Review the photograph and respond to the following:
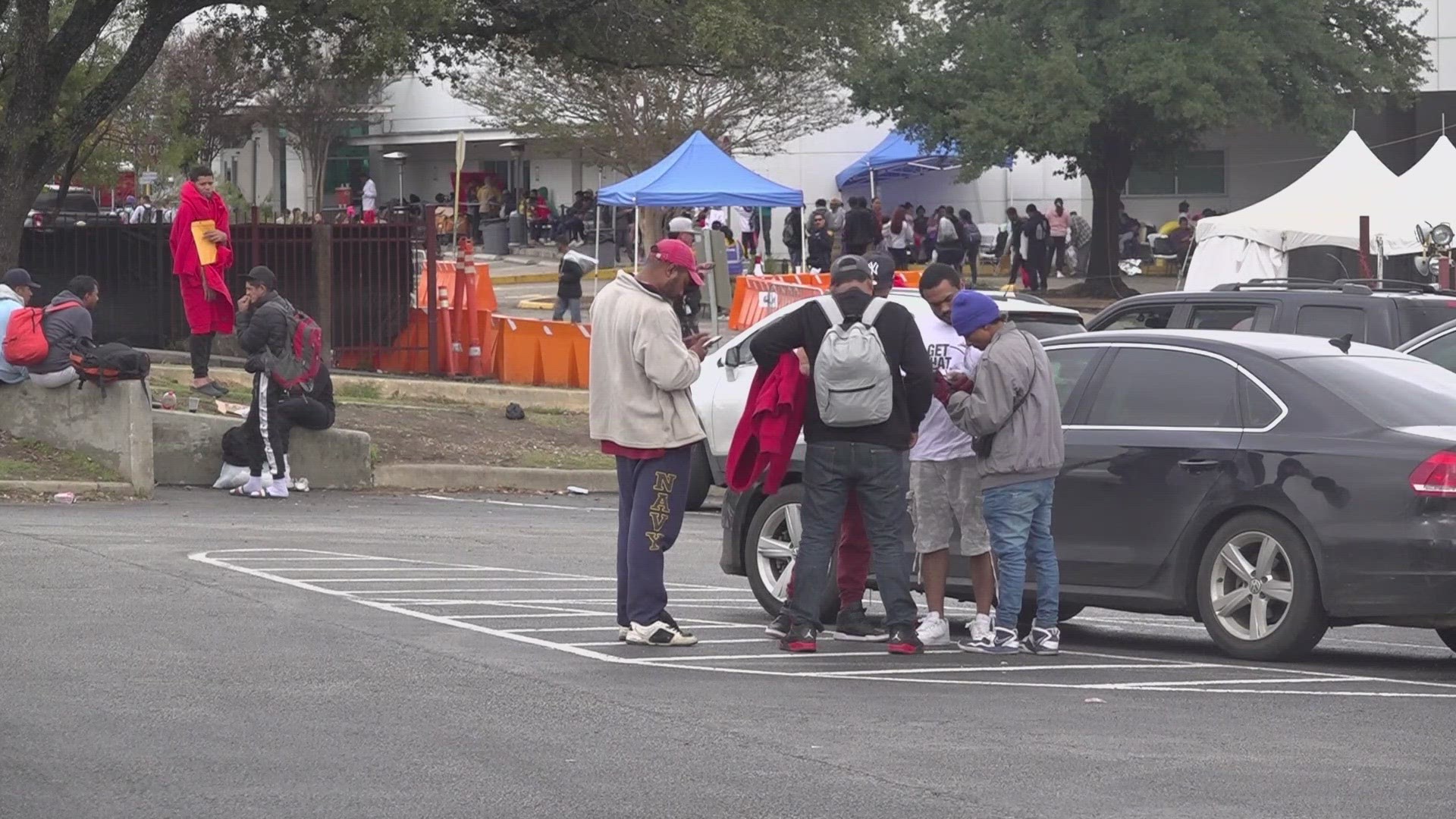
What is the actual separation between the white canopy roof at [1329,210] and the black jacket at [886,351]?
2045 cm

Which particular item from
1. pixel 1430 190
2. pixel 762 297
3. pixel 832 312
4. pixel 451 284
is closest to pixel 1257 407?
pixel 832 312

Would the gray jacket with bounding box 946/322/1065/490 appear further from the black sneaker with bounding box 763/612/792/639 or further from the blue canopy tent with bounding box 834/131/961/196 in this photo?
the blue canopy tent with bounding box 834/131/961/196

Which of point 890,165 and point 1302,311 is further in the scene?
point 890,165

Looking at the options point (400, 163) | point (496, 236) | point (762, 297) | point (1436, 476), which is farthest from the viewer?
point (400, 163)

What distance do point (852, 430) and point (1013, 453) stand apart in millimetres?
697

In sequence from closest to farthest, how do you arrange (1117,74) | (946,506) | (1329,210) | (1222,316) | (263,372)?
(946,506) → (1222,316) → (263,372) → (1329,210) → (1117,74)

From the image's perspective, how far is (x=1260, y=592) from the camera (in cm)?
892

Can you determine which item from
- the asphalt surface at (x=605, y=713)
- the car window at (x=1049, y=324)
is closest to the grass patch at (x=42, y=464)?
the asphalt surface at (x=605, y=713)

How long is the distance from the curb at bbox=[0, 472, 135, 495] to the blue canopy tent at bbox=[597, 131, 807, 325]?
14967mm

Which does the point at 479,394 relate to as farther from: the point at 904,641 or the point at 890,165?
the point at 890,165

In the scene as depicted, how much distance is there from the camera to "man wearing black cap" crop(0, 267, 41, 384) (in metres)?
15.8

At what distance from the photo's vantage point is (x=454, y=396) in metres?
21.9

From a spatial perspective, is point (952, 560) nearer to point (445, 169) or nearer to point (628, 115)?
point (628, 115)

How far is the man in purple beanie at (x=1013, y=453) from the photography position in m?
8.86
